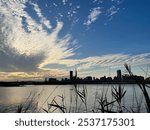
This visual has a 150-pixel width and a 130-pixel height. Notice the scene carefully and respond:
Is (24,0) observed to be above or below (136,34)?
above

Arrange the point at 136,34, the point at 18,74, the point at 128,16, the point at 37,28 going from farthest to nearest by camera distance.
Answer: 1. the point at 18,74
2. the point at 37,28
3. the point at 136,34
4. the point at 128,16

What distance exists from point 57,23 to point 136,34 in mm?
728

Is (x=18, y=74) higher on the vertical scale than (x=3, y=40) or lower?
lower

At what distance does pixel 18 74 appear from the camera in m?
3.39

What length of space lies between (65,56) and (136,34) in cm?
74

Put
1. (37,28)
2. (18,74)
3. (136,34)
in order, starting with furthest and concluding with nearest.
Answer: (18,74) < (37,28) < (136,34)

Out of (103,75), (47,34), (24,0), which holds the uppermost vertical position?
(24,0)

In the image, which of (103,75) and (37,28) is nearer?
(103,75)

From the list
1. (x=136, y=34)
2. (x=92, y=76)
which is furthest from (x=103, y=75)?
(x=136, y=34)

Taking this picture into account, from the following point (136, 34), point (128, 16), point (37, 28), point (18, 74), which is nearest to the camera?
point (128, 16)

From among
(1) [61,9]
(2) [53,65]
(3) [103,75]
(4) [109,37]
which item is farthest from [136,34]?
(2) [53,65]

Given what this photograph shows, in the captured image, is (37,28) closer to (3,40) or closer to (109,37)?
(3,40)

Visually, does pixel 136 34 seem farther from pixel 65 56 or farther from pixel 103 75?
pixel 65 56

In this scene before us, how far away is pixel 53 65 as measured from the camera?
125 inches
